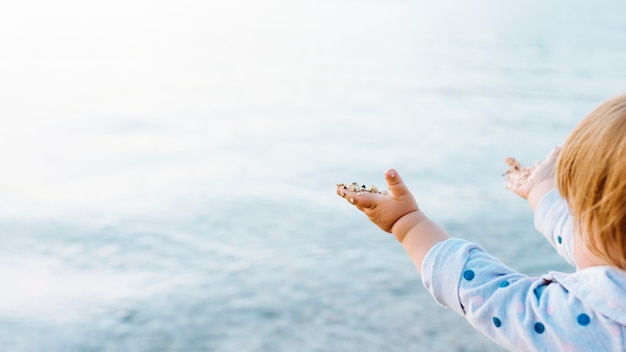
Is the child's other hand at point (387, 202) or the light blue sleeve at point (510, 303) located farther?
the child's other hand at point (387, 202)

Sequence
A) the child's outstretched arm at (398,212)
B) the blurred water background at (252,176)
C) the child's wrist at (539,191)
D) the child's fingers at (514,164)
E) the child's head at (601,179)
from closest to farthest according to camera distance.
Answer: the child's head at (601,179) → the child's outstretched arm at (398,212) → the child's wrist at (539,191) → the child's fingers at (514,164) → the blurred water background at (252,176)

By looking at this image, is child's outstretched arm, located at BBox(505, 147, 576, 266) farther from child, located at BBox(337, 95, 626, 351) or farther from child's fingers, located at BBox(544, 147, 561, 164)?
child, located at BBox(337, 95, 626, 351)

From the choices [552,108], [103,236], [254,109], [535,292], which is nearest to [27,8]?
[254,109]

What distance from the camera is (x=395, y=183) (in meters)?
1.40

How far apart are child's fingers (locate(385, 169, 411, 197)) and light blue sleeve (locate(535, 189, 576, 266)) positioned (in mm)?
354

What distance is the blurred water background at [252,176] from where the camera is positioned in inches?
113

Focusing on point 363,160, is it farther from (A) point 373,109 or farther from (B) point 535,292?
(B) point 535,292

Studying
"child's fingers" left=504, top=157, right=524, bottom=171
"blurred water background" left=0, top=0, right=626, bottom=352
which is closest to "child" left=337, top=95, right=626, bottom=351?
"child's fingers" left=504, top=157, right=524, bottom=171

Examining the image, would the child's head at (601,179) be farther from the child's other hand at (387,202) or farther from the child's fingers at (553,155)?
the child's fingers at (553,155)

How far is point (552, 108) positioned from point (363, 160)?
243cm

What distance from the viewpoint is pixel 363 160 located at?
491cm

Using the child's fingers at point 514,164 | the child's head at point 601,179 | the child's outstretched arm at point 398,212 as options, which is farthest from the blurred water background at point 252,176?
the child's head at point 601,179

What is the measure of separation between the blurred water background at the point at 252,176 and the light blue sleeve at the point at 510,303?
56.0 inches

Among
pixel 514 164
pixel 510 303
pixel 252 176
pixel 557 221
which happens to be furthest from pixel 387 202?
pixel 252 176
